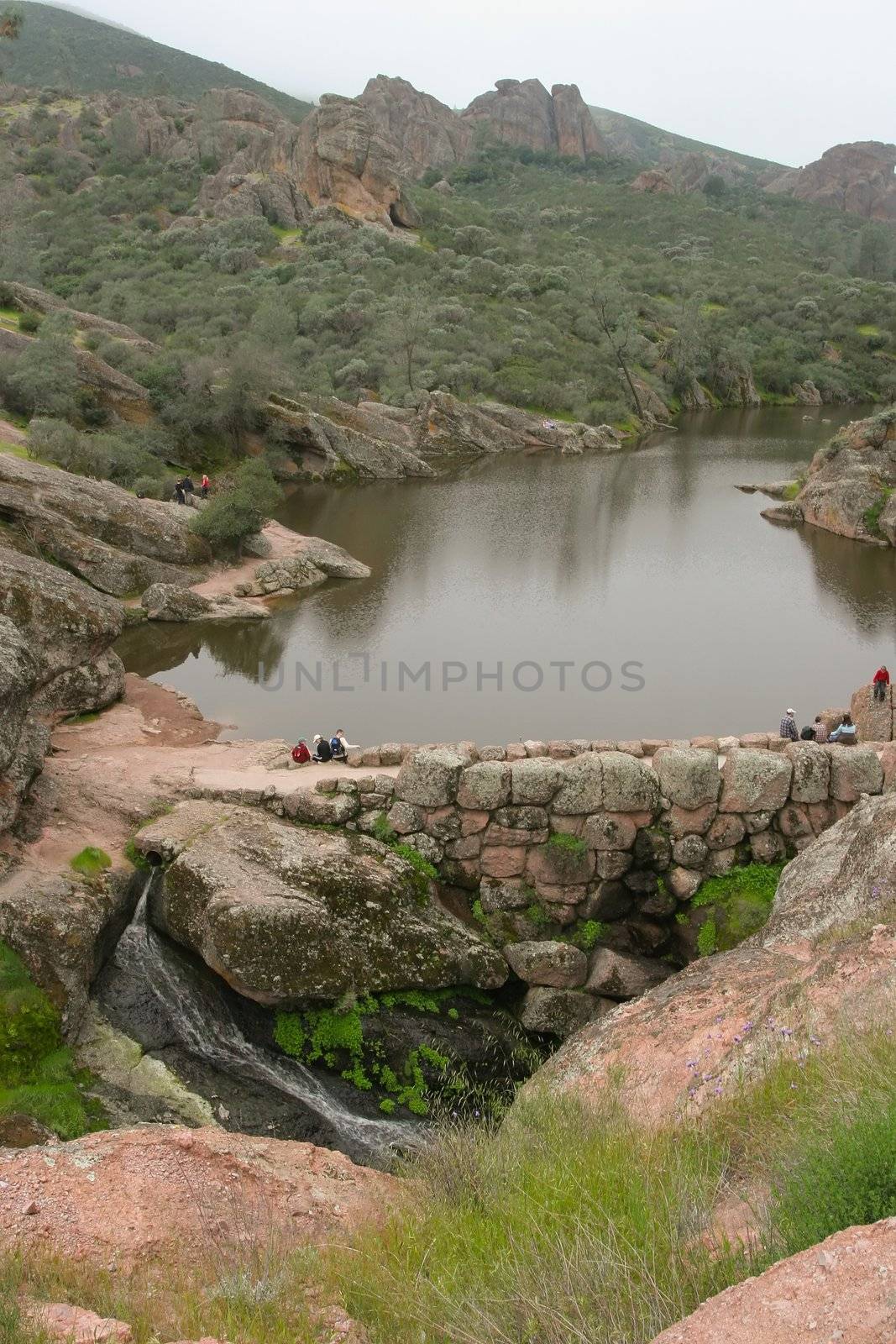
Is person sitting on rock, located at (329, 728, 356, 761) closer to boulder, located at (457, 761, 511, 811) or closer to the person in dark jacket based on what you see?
the person in dark jacket

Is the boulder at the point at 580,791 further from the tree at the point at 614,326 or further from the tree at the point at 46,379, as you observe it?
the tree at the point at 614,326

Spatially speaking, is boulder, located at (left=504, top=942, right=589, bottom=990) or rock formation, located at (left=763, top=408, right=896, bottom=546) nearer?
boulder, located at (left=504, top=942, right=589, bottom=990)

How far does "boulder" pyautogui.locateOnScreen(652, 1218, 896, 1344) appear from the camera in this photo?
11.4 ft

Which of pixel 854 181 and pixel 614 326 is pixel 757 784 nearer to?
pixel 614 326

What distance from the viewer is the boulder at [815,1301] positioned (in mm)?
3477

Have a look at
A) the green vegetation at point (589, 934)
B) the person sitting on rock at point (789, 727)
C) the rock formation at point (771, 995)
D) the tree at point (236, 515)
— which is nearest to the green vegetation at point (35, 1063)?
the rock formation at point (771, 995)

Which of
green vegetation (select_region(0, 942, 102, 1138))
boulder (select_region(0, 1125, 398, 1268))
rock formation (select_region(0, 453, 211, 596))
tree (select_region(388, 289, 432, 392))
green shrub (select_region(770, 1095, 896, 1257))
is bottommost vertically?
green vegetation (select_region(0, 942, 102, 1138))

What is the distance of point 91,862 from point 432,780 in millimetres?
4888


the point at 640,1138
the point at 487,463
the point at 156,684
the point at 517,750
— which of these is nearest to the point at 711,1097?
the point at 640,1138

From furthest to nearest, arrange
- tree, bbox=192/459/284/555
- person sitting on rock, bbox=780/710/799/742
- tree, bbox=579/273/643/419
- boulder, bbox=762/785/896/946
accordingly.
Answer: tree, bbox=579/273/643/419 → tree, bbox=192/459/284/555 → person sitting on rock, bbox=780/710/799/742 → boulder, bbox=762/785/896/946

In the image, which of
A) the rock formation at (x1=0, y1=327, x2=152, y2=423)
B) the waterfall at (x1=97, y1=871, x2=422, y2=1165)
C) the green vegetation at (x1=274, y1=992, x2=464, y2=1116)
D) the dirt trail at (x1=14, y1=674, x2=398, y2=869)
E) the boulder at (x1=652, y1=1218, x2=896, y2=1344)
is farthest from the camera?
the rock formation at (x1=0, y1=327, x2=152, y2=423)

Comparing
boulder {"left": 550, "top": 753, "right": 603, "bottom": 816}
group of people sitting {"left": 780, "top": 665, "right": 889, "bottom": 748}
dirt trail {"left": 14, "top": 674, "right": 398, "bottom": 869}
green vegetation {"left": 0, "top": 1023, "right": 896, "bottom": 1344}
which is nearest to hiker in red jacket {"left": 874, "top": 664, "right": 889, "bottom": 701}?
group of people sitting {"left": 780, "top": 665, "right": 889, "bottom": 748}

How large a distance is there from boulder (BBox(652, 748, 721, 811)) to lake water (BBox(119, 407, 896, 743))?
539cm

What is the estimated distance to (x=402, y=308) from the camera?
6025 centimetres
